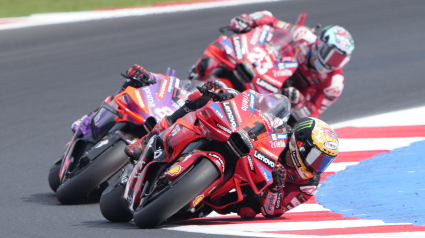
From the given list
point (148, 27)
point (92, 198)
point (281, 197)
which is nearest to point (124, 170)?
point (92, 198)

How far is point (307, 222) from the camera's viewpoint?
4.91 m

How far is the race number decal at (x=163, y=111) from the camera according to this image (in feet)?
19.4

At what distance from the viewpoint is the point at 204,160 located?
4.27 m

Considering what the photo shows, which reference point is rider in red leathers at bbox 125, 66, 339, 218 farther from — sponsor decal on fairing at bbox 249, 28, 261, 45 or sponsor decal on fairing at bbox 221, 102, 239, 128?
sponsor decal on fairing at bbox 249, 28, 261, 45

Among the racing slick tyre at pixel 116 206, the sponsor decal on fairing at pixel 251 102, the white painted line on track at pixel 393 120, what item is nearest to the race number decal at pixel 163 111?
the racing slick tyre at pixel 116 206

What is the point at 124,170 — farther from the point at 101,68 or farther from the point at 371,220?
the point at 101,68

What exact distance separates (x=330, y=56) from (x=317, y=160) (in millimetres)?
3587

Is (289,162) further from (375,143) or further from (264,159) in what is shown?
(375,143)

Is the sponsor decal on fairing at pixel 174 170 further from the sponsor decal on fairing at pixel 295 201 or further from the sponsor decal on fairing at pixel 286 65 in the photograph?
the sponsor decal on fairing at pixel 286 65

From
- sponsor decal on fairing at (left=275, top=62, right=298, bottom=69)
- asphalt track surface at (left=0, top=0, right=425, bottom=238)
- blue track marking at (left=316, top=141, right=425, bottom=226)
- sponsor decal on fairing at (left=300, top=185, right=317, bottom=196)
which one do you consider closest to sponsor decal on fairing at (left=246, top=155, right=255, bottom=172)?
sponsor decal on fairing at (left=300, top=185, right=317, bottom=196)

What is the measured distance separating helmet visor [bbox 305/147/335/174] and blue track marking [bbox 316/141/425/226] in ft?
2.37

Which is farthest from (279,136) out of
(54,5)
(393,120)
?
(54,5)

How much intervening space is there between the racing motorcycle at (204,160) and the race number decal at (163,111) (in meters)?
1.15

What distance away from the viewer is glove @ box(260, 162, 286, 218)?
15.6ft
